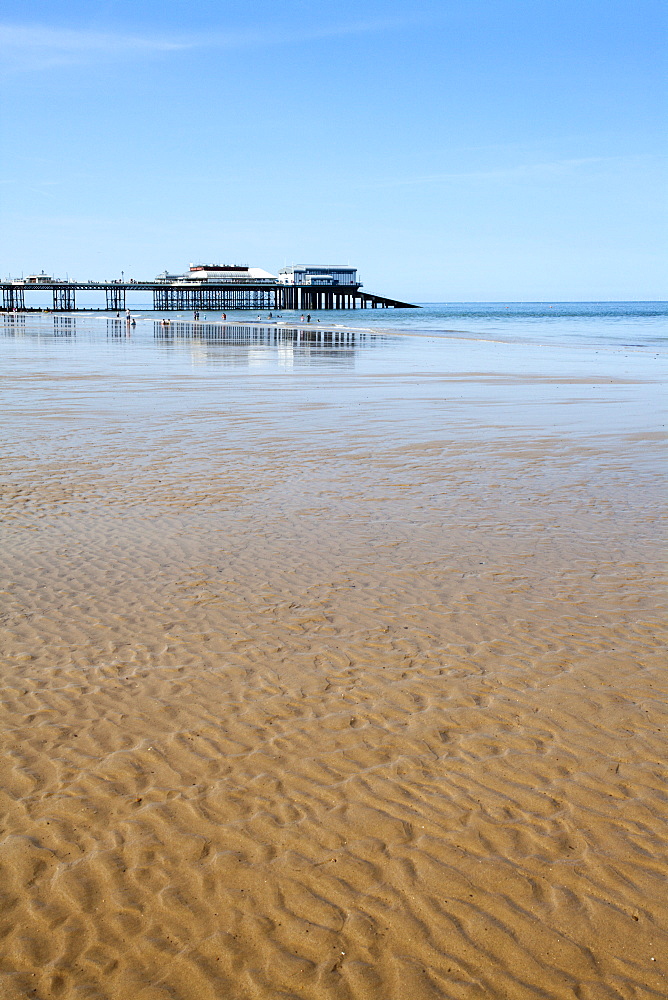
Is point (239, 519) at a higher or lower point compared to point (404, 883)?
higher

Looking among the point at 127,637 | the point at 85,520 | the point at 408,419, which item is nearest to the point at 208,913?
the point at 127,637

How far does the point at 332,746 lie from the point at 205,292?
6973 inches

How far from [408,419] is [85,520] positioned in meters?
9.60

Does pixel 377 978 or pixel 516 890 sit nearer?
pixel 377 978

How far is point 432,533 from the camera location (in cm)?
978

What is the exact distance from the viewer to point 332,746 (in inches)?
207

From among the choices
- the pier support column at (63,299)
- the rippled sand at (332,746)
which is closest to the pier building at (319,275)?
the pier support column at (63,299)

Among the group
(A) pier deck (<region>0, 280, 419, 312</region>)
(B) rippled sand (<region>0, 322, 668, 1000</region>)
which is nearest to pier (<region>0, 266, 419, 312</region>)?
(A) pier deck (<region>0, 280, 419, 312</region>)

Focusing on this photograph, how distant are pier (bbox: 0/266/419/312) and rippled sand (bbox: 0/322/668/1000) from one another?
152818mm

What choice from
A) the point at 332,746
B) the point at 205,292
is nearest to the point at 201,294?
the point at 205,292

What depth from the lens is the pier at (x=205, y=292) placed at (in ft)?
529

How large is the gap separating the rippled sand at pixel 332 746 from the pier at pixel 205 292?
501 ft

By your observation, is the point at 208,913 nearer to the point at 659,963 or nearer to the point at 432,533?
the point at 659,963

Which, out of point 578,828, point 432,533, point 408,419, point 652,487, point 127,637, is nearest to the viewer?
point 578,828
